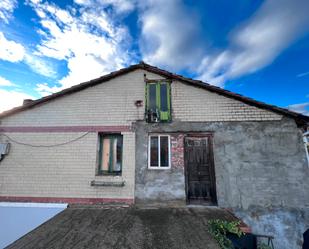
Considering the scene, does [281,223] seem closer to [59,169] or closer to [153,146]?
[153,146]

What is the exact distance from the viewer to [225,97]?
712 centimetres

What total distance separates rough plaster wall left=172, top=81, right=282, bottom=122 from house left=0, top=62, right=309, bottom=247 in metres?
0.04

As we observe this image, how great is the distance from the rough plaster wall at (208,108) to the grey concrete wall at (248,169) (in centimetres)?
26

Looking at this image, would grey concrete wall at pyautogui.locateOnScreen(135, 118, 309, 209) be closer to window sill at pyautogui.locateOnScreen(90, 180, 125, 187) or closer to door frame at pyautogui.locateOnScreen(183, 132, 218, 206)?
door frame at pyautogui.locateOnScreen(183, 132, 218, 206)

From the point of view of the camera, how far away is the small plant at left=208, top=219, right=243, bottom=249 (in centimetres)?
415

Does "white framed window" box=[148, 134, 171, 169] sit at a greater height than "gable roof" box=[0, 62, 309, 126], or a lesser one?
lesser

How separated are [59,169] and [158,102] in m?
5.03

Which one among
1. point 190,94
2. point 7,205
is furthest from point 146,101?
point 7,205

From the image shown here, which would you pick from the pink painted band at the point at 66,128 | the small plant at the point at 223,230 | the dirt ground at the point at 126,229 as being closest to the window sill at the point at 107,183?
the dirt ground at the point at 126,229

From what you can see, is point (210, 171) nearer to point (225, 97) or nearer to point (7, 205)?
point (225, 97)

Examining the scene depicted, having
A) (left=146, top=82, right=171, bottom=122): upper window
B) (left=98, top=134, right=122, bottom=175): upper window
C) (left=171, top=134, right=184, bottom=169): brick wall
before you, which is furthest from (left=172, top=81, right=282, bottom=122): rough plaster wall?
(left=98, top=134, right=122, bottom=175): upper window

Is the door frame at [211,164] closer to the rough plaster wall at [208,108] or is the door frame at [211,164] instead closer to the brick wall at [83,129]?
the brick wall at [83,129]

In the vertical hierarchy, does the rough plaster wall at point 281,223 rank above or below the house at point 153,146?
below

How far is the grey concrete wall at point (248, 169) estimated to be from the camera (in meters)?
6.09
